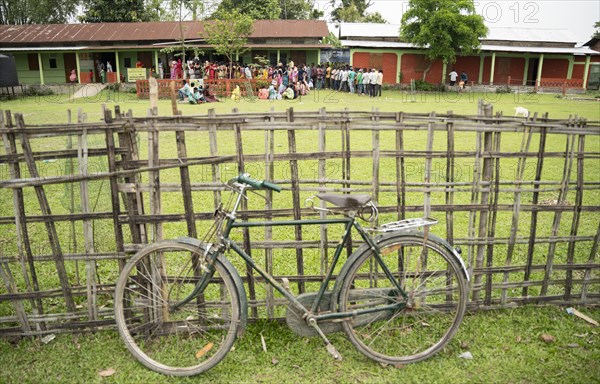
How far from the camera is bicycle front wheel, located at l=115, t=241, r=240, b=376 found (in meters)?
3.31

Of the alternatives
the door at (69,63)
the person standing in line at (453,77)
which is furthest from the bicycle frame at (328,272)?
the door at (69,63)

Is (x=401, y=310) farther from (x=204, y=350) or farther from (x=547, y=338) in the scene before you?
(x=204, y=350)

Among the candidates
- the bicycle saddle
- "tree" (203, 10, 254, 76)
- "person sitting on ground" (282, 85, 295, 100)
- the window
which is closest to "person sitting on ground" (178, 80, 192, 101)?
"person sitting on ground" (282, 85, 295, 100)

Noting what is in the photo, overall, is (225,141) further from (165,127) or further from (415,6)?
(415,6)

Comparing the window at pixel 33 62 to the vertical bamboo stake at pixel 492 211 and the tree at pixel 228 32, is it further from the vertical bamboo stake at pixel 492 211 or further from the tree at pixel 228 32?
the vertical bamboo stake at pixel 492 211

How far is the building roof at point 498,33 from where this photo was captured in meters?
36.4

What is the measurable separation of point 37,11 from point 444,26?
42.5 meters

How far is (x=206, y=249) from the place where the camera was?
3.17 m

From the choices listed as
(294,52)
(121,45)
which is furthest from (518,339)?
(121,45)

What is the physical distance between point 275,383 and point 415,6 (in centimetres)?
3307

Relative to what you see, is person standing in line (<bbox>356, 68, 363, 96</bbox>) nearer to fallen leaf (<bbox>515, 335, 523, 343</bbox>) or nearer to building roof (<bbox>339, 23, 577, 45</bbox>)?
building roof (<bbox>339, 23, 577, 45</bbox>)

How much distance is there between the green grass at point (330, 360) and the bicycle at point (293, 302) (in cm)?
12

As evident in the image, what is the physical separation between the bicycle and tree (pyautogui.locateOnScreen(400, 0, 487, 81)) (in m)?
30.6

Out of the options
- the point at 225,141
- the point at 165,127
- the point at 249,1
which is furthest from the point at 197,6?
the point at 165,127
